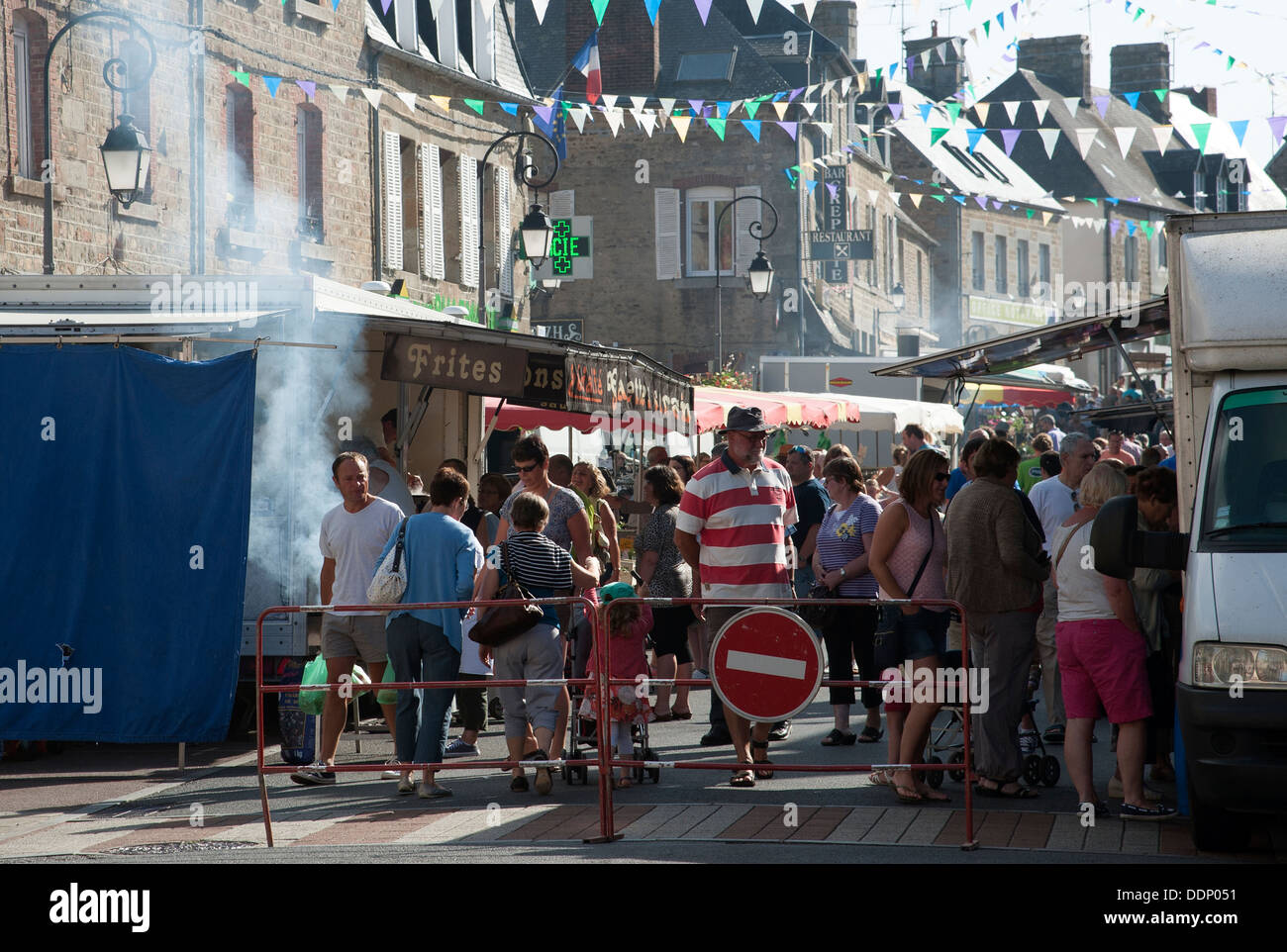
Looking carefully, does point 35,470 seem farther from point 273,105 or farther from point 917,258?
point 917,258

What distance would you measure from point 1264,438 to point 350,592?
5046 mm

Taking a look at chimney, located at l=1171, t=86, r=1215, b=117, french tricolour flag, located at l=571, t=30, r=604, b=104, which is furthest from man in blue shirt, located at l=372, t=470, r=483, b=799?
chimney, located at l=1171, t=86, r=1215, b=117

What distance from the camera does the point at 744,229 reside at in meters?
36.8

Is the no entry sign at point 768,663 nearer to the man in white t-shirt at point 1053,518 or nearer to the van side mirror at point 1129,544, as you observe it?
the van side mirror at point 1129,544

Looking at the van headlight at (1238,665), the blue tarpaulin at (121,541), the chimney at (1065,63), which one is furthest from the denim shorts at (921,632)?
the chimney at (1065,63)

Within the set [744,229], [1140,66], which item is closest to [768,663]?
[744,229]

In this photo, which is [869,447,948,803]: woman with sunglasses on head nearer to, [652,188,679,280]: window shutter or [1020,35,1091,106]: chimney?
[652,188,679,280]: window shutter

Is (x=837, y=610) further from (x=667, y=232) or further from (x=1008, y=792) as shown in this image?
(x=667, y=232)

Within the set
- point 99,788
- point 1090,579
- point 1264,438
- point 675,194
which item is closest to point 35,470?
point 99,788

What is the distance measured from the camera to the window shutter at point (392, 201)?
2377 centimetres

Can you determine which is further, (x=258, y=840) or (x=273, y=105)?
(x=273, y=105)

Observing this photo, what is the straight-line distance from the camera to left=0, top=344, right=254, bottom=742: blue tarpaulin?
9.70 metres

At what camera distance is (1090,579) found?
7633 millimetres

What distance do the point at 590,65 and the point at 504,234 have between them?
29.9 ft
